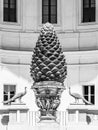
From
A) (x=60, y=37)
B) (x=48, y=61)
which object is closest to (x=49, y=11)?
(x=60, y=37)

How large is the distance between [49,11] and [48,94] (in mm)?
19007

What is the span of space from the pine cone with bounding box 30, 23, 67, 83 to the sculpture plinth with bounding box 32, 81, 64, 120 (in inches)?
6.3

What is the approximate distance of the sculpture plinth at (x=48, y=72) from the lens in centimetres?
2683

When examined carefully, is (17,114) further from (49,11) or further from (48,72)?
Answer: (48,72)

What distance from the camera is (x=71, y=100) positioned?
44.3 meters

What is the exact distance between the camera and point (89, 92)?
44.1 m

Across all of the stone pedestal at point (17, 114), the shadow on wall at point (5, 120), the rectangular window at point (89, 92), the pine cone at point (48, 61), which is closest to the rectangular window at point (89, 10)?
the rectangular window at point (89, 92)

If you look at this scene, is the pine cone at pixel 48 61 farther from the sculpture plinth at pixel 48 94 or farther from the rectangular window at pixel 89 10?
the rectangular window at pixel 89 10

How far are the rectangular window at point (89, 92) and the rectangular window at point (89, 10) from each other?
139 inches

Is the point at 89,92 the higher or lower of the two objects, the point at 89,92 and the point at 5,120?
the higher

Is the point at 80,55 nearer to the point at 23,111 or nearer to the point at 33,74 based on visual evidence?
the point at 23,111

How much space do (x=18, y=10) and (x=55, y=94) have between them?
1893 centimetres

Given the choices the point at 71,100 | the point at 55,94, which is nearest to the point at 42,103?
the point at 55,94

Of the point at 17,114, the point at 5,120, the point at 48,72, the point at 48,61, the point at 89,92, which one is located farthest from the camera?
the point at 89,92
